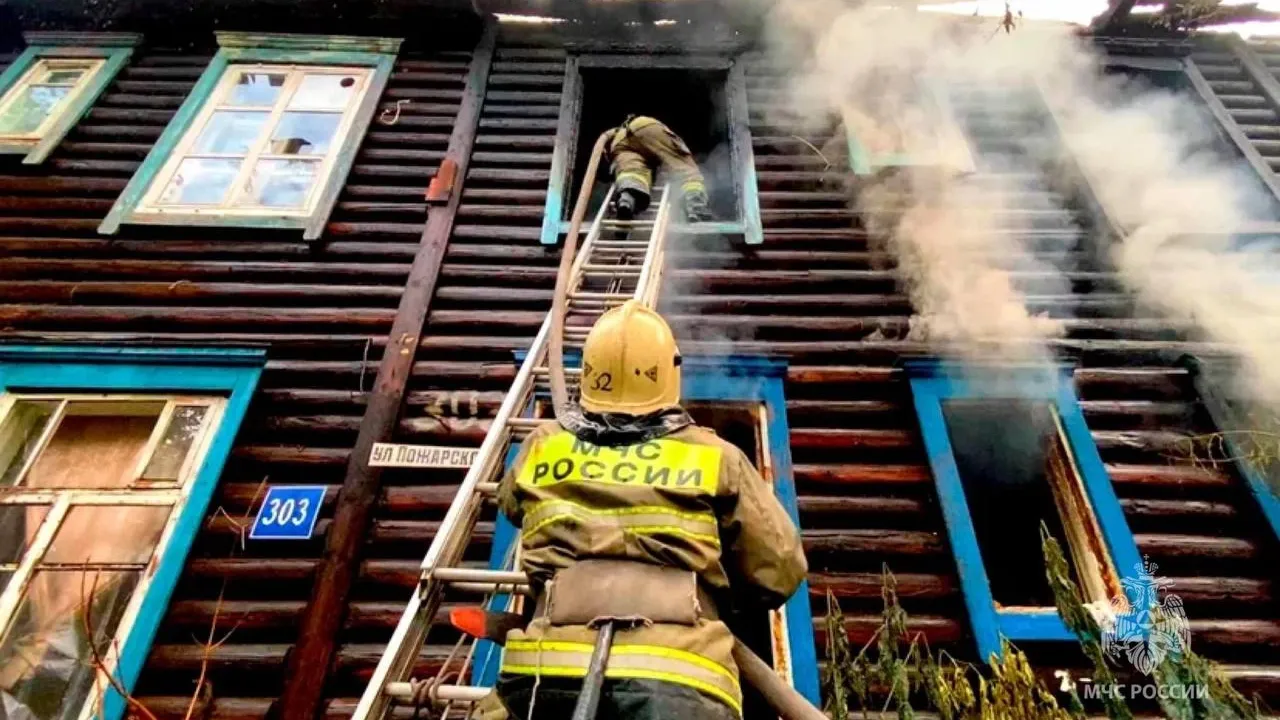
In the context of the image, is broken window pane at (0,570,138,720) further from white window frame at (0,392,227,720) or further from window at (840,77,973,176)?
window at (840,77,973,176)

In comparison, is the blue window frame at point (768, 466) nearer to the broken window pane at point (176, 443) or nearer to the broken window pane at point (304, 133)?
the broken window pane at point (176, 443)

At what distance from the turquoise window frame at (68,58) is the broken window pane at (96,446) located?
2.74 metres

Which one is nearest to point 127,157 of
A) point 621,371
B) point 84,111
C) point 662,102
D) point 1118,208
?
point 84,111

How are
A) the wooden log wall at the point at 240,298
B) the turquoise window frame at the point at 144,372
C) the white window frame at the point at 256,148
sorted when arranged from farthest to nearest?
the white window frame at the point at 256,148, the turquoise window frame at the point at 144,372, the wooden log wall at the point at 240,298

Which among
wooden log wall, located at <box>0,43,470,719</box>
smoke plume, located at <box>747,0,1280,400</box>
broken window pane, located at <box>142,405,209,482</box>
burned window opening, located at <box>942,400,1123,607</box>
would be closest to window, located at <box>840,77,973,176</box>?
smoke plume, located at <box>747,0,1280,400</box>

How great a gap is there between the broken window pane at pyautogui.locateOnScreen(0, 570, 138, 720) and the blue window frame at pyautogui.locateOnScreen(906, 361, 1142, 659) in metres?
4.32

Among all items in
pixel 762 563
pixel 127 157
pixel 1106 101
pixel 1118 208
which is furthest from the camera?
pixel 1106 101

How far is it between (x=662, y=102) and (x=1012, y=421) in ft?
15.9

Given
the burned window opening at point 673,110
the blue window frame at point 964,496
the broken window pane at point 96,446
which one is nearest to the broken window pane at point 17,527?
the broken window pane at point 96,446

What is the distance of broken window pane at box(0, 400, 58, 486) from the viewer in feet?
12.7

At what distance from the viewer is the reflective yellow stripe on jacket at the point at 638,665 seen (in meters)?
1.63

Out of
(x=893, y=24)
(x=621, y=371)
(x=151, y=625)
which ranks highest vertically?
(x=893, y=24)

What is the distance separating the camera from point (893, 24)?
259 inches

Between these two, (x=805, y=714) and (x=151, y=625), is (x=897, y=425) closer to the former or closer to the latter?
(x=805, y=714)
